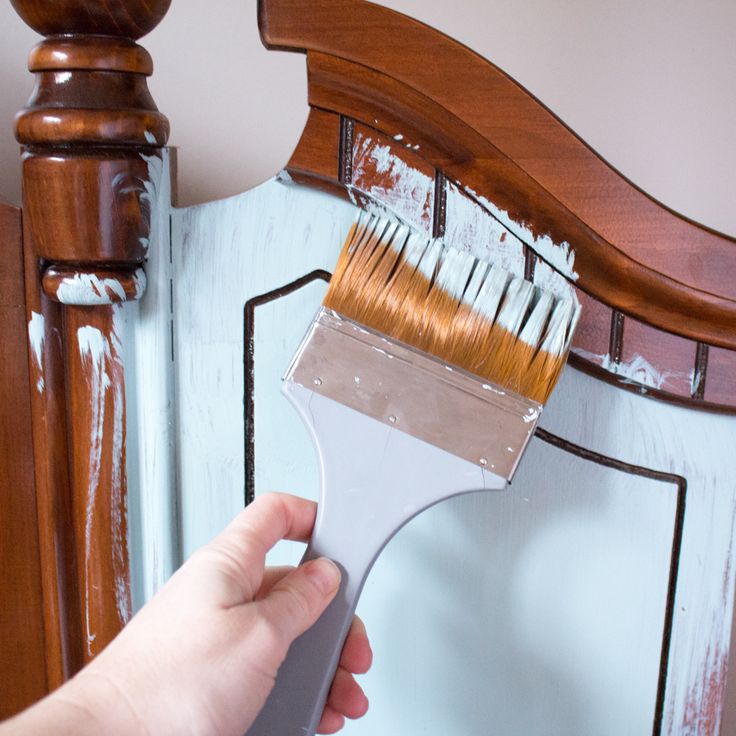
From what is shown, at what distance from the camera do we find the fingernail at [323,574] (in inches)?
18.6

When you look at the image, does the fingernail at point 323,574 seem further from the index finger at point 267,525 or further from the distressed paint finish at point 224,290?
the distressed paint finish at point 224,290

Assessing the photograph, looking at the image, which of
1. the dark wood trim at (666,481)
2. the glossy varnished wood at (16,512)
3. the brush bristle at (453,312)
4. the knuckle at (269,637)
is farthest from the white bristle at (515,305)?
the glossy varnished wood at (16,512)

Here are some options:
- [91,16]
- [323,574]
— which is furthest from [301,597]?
[91,16]

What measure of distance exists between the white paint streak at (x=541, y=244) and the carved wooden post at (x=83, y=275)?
24 centimetres

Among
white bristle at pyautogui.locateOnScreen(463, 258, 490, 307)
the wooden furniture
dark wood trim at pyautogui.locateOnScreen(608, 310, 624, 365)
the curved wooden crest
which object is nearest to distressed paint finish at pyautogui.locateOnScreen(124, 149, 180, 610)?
the wooden furniture

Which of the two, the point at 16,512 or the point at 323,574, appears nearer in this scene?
the point at 323,574

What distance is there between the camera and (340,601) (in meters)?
0.50

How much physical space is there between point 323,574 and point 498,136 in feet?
1.05

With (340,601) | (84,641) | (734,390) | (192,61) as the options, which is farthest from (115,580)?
(192,61)

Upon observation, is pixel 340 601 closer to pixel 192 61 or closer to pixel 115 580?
pixel 115 580

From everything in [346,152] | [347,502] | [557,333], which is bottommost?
[347,502]

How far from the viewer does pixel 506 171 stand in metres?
0.53

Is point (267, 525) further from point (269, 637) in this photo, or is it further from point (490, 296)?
point (490, 296)

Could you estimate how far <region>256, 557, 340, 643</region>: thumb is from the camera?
45 centimetres
